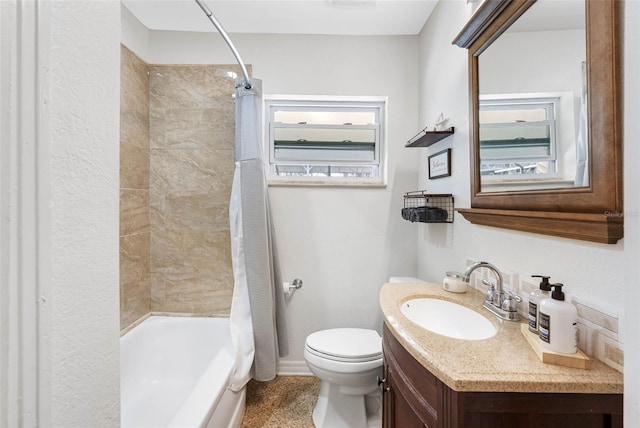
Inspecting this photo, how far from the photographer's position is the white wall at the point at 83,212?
1.19 ft

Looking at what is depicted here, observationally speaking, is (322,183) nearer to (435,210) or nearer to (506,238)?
(435,210)

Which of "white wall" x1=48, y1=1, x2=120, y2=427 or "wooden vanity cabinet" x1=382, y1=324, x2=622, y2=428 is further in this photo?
"wooden vanity cabinet" x1=382, y1=324, x2=622, y2=428

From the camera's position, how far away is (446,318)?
3.77 ft

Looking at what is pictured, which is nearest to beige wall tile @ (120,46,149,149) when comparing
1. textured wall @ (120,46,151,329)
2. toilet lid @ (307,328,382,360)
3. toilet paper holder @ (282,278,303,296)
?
textured wall @ (120,46,151,329)

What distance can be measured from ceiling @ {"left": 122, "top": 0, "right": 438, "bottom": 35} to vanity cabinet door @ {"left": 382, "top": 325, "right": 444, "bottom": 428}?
6.19ft

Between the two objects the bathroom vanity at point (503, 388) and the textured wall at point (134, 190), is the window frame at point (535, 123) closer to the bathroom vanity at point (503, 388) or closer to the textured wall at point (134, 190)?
the bathroom vanity at point (503, 388)

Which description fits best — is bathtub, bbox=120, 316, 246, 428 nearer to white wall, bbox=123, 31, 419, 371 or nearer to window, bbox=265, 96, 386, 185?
white wall, bbox=123, 31, 419, 371

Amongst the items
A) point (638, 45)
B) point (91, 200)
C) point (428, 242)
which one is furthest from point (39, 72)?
point (428, 242)

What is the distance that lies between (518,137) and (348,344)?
1.29 meters

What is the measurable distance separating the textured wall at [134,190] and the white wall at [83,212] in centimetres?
137

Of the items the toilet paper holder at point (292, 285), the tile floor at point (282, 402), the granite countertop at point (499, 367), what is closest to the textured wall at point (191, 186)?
the toilet paper holder at point (292, 285)

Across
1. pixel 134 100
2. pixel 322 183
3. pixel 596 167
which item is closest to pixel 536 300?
pixel 596 167

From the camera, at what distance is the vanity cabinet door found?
27.8 inches

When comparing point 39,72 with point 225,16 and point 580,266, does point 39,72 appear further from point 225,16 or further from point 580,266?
point 225,16
